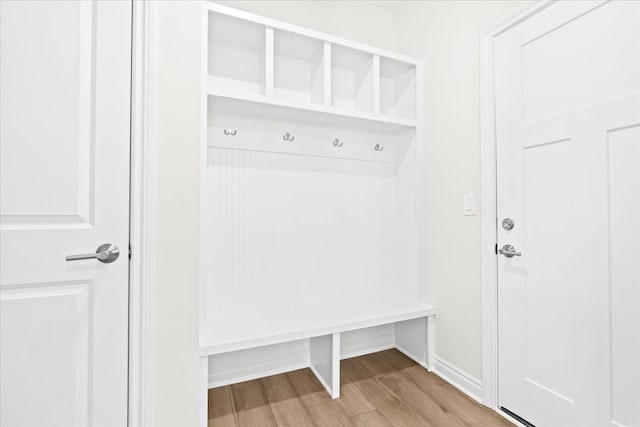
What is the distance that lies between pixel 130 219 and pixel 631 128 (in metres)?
1.94

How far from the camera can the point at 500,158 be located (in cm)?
161

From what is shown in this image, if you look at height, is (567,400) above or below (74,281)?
below

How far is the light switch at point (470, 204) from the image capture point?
1.75m

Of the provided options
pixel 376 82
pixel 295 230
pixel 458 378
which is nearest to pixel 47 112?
pixel 295 230

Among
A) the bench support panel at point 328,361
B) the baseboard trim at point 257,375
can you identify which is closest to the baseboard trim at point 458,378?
the bench support panel at point 328,361

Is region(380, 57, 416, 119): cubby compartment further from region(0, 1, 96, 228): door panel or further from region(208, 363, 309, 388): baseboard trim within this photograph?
region(208, 363, 309, 388): baseboard trim

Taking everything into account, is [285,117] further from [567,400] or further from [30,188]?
[567,400]

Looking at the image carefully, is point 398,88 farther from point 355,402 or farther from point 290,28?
point 355,402

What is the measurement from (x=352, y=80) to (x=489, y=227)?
1.41m

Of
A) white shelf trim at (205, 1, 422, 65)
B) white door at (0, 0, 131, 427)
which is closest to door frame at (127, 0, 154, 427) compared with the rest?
white door at (0, 0, 131, 427)

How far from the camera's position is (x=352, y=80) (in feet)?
7.43

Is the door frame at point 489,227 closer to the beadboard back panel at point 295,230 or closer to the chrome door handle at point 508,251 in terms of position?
the chrome door handle at point 508,251

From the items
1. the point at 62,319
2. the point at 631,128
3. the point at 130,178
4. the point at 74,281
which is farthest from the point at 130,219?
the point at 631,128

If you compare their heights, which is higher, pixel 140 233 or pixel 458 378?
pixel 140 233
